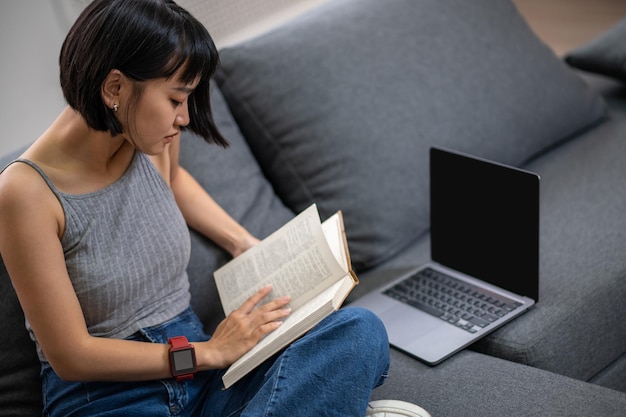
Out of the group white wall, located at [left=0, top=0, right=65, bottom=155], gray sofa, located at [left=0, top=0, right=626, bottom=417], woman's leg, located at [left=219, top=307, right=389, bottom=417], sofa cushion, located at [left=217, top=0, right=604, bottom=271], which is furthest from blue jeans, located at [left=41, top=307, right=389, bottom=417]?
white wall, located at [left=0, top=0, right=65, bottom=155]

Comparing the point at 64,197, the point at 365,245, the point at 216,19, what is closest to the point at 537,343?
the point at 365,245

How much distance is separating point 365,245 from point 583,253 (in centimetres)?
47

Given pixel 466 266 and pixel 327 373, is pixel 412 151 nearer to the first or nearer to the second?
pixel 466 266

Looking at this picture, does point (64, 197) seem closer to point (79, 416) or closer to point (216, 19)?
point (79, 416)

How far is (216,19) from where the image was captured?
2180 millimetres

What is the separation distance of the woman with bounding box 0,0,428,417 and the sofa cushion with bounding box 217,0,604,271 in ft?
1.51

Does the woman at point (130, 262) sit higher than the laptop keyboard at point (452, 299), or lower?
higher

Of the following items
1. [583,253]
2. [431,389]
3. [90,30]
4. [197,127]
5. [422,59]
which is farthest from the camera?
[422,59]

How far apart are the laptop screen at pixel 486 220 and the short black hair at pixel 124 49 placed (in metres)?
0.61

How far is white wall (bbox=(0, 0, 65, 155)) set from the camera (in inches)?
70.6

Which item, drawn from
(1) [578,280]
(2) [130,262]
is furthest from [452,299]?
Answer: (2) [130,262]

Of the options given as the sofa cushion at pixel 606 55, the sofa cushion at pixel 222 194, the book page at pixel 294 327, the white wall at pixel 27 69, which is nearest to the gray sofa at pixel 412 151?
the sofa cushion at pixel 222 194

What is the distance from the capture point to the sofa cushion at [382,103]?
1.90m

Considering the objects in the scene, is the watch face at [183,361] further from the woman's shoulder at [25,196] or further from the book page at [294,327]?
the woman's shoulder at [25,196]
